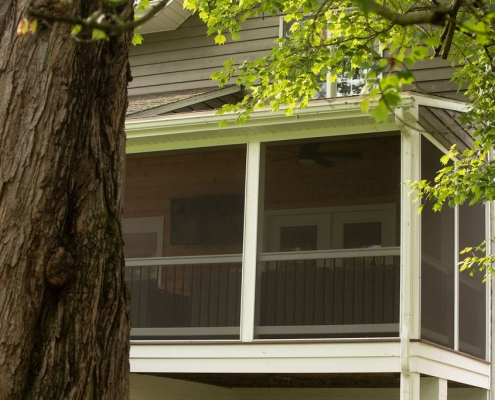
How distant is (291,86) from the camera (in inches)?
361

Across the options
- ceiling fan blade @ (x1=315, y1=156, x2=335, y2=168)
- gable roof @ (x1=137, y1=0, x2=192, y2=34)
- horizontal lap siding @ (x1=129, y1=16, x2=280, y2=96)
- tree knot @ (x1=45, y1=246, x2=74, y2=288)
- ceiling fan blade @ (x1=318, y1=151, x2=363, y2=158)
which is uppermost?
gable roof @ (x1=137, y1=0, x2=192, y2=34)

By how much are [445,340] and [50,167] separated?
7.38 m

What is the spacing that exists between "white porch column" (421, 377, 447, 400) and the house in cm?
2

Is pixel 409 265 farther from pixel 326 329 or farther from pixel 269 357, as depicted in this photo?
pixel 269 357

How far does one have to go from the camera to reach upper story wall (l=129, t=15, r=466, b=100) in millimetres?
13773

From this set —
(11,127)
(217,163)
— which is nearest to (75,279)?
(11,127)

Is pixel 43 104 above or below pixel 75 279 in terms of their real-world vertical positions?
above

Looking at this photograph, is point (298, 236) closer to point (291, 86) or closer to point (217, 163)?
point (217, 163)

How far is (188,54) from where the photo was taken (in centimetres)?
1428

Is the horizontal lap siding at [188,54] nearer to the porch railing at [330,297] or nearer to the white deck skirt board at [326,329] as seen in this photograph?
the porch railing at [330,297]

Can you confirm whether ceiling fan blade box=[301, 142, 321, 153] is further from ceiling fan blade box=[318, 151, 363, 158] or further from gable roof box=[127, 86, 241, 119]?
gable roof box=[127, 86, 241, 119]

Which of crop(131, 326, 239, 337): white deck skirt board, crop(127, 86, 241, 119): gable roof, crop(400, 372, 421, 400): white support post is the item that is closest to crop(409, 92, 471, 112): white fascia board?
crop(400, 372, 421, 400): white support post

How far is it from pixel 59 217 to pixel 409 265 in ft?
18.9

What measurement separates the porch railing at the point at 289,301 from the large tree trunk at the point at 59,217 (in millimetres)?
5489
